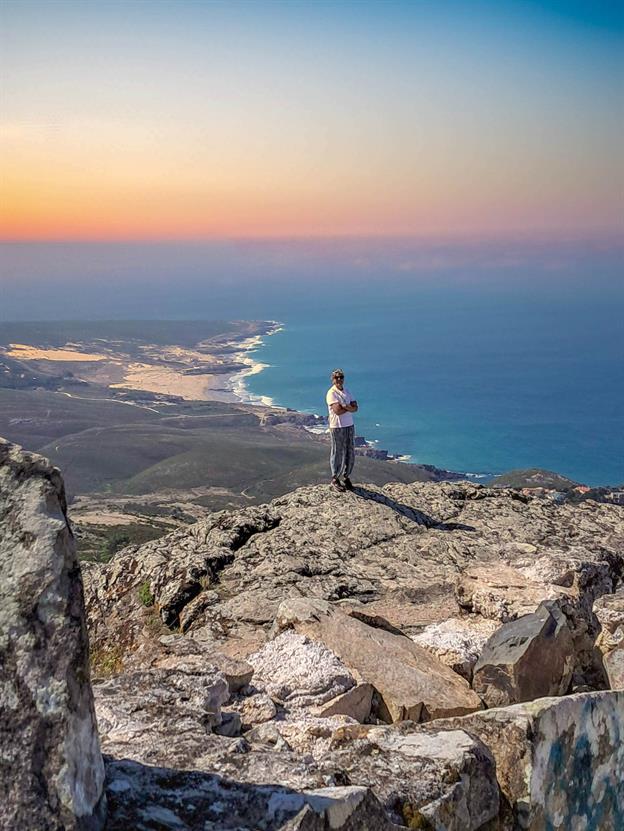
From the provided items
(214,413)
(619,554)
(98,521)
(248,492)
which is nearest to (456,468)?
(248,492)

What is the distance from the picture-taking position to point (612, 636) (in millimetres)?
10992

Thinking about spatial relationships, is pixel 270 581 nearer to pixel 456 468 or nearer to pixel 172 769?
pixel 172 769

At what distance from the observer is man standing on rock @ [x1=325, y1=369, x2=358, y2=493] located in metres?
18.8

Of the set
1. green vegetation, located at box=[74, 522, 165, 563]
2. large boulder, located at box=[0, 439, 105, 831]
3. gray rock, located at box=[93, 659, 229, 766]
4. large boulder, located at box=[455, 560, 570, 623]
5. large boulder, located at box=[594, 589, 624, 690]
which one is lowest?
green vegetation, located at box=[74, 522, 165, 563]

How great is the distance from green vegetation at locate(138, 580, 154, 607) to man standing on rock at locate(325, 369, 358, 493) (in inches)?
220

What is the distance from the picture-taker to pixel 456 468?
143 meters

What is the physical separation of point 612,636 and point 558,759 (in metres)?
4.73

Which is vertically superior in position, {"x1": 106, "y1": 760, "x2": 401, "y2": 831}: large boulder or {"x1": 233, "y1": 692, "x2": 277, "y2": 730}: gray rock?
{"x1": 106, "y1": 760, "x2": 401, "y2": 831}: large boulder

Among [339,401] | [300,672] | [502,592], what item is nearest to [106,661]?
[300,672]

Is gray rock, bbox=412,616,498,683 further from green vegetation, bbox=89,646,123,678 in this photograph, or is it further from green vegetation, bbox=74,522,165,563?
green vegetation, bbox=74,522,165,563

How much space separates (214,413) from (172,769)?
177194 mm

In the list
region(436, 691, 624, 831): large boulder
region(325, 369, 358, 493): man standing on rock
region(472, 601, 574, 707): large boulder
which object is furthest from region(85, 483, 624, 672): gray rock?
region(436, 691, 624, 831): large boulder

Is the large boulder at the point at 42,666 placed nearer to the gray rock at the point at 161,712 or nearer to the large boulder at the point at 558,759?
the gray rock at the point at 161,712

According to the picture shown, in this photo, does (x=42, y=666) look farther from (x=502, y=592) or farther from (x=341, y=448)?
(x=341, y=448)
